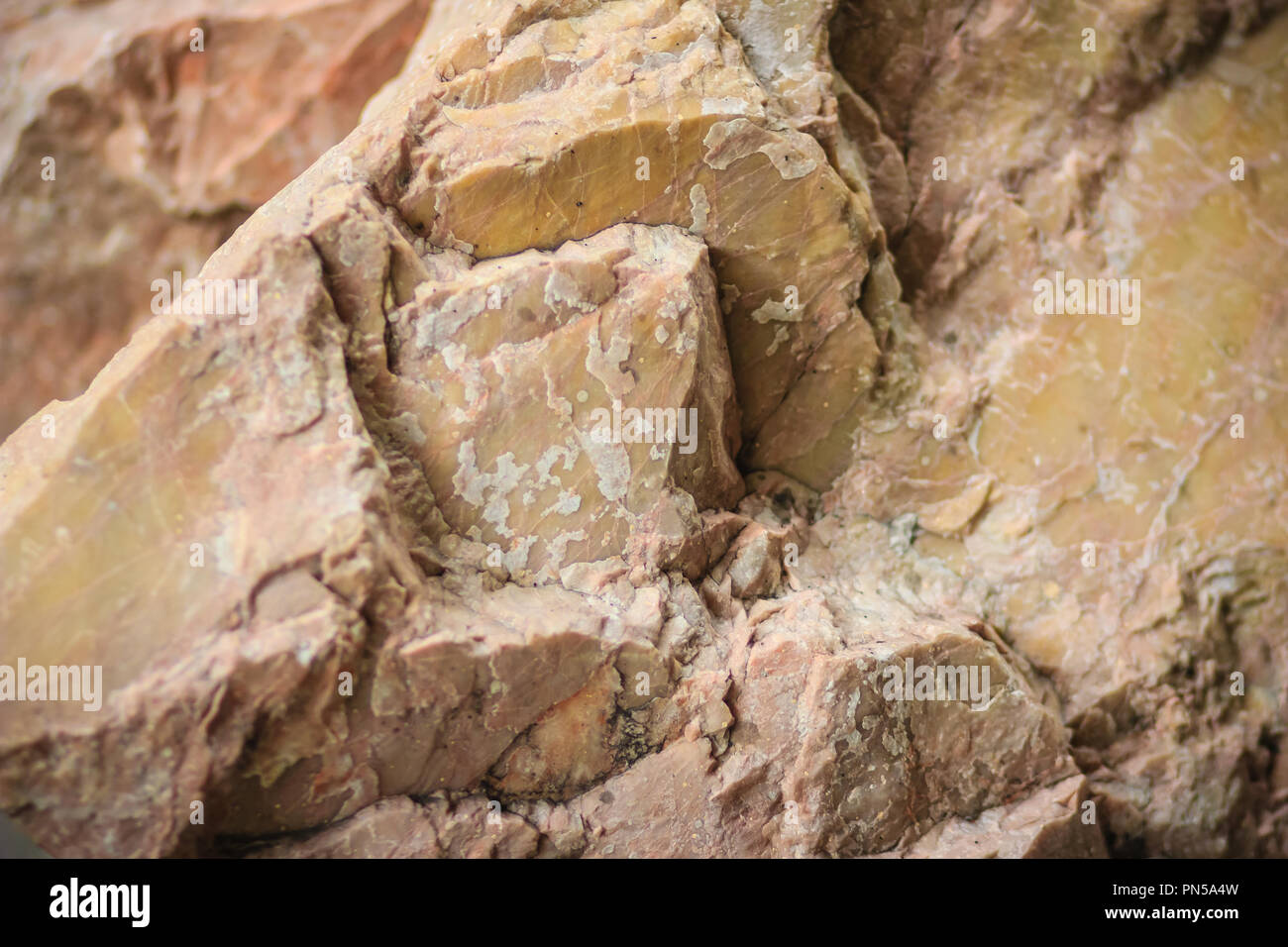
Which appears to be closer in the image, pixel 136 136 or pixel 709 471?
pixel 709 471

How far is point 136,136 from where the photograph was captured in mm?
4793

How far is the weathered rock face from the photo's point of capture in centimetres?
242

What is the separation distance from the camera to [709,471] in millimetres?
3135

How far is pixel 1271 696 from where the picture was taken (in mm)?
3312

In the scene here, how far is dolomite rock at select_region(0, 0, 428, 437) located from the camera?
4699 millimetres

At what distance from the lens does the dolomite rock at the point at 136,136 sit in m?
4.70

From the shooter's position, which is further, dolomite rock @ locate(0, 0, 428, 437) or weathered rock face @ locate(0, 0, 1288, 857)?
dolomite rock @ locate(0, 0, 428, 437)

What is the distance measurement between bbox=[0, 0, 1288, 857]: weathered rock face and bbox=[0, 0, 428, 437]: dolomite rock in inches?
55.6

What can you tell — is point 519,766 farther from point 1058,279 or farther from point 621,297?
point 1058,279

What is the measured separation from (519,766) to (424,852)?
0.36 m

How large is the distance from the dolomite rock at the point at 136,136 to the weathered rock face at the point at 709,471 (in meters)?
1.41

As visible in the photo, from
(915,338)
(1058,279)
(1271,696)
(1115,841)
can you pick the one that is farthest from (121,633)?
(1271,696)

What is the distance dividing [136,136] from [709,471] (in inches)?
153

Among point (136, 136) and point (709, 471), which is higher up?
point (136, 136)
